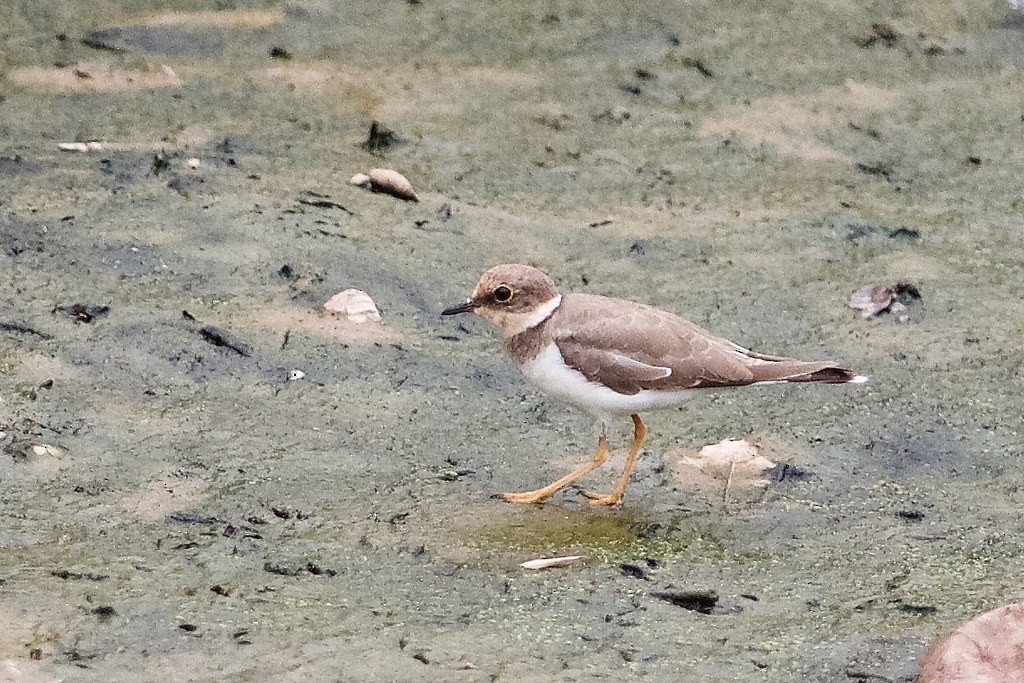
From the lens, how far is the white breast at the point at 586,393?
4.81 metres

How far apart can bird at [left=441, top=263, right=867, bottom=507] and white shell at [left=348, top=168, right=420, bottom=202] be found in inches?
90.5

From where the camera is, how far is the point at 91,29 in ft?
29.4

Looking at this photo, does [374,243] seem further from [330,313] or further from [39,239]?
[39,239]

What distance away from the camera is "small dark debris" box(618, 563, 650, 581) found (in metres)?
4.32

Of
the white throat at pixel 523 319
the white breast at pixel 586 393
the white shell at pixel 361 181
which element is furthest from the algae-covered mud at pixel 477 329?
the white throat at pixel 523 319

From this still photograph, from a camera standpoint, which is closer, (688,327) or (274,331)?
(688,327)

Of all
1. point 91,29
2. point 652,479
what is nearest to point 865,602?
point 652,479

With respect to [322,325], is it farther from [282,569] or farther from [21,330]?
[282,569]

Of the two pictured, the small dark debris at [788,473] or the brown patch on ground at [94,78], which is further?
the brown patch on ground at [94,78]

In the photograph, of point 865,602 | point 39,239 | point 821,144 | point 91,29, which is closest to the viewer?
point 865,602

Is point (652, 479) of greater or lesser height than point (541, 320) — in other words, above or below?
below

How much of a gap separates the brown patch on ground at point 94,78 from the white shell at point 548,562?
4.82 meters

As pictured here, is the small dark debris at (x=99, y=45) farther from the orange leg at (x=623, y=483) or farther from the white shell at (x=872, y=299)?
the orange leg at (x=623, y=483)

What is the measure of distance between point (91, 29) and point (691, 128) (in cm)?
378
